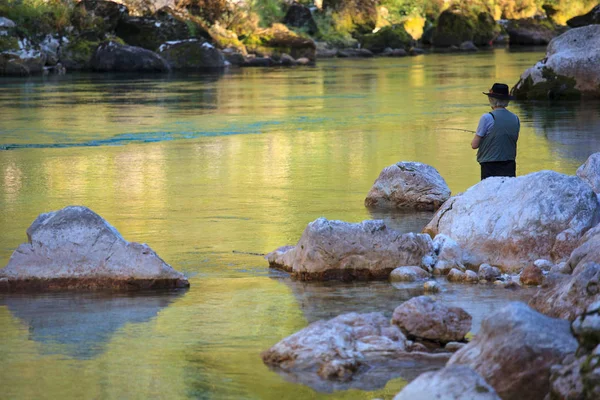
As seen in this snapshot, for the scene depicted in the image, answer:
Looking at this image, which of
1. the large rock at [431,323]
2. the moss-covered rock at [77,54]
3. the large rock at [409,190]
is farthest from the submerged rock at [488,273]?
the moss-covered rock at [77,54]

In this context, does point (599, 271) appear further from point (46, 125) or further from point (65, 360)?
Answer: point (46, 125)

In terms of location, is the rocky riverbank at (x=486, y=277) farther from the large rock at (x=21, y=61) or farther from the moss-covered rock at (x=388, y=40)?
the moss-covered rock at (x=388, y=40)

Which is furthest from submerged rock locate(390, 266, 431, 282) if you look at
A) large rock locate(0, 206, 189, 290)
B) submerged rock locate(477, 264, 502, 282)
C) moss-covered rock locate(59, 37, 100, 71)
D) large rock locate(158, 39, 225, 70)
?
moss-covered rock locate(59, 37, 100, 71)

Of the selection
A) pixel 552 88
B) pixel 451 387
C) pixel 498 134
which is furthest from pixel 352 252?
pixel 552 88

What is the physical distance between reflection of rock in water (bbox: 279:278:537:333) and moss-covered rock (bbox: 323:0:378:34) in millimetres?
59896

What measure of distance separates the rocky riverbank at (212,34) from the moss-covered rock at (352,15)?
0.20 feet

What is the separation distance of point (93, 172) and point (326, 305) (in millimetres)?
8174

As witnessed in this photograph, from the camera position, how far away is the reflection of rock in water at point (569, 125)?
55.8ft

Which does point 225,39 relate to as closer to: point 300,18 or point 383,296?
point 300,18

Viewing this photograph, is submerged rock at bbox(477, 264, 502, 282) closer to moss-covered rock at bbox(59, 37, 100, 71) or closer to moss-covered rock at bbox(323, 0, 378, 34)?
moss-covered rock at bbox(59, 37, 100, 71)

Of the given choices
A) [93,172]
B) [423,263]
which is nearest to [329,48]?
[93,172]

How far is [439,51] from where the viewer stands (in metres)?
63.8

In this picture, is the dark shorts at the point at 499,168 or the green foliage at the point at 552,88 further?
the green foliage at the point at 552,88

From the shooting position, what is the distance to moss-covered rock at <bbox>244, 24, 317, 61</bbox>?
54000mm
